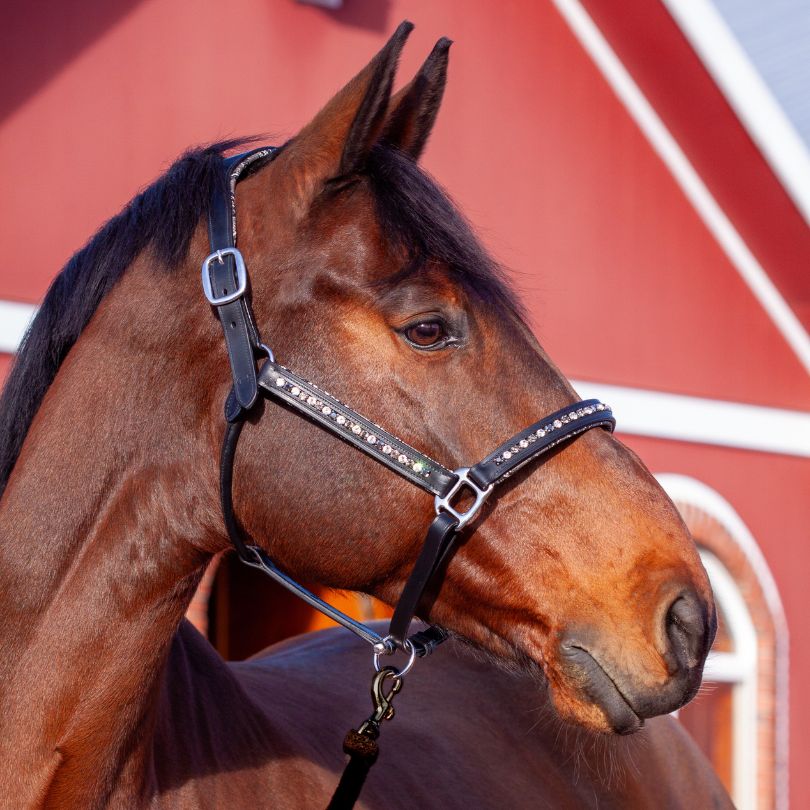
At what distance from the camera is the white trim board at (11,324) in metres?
4.83

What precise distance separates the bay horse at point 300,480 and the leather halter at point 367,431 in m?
0.03

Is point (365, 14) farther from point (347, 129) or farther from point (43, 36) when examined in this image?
point (347, 129)

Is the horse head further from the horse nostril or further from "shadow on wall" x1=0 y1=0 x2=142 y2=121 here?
"shadow on wall" x1=0 y1=0 x2=142 y2=121

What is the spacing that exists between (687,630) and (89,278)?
4.23 ft

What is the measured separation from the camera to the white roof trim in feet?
22.8

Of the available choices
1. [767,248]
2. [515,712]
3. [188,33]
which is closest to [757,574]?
[767,248]

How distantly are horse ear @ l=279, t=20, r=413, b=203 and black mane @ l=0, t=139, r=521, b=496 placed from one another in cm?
9

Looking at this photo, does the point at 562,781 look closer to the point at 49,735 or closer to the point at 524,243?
the point at 49,735

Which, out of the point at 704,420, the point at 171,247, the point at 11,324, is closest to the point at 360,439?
the point at 171,247

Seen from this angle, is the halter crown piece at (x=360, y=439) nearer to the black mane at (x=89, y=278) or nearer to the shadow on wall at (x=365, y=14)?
the black mane at (x=89, y=278)

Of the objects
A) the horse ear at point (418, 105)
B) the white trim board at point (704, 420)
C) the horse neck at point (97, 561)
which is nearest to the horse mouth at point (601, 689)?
the horse neck at point (97, 561)

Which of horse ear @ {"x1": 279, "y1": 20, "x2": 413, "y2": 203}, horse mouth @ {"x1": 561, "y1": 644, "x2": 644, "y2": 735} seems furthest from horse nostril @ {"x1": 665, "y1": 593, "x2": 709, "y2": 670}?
horse ear @ {"x1": 279, "y1": 20, "x2": 413, "y2": 203}

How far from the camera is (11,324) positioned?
485 cm

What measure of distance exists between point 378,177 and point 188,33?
409 cm
